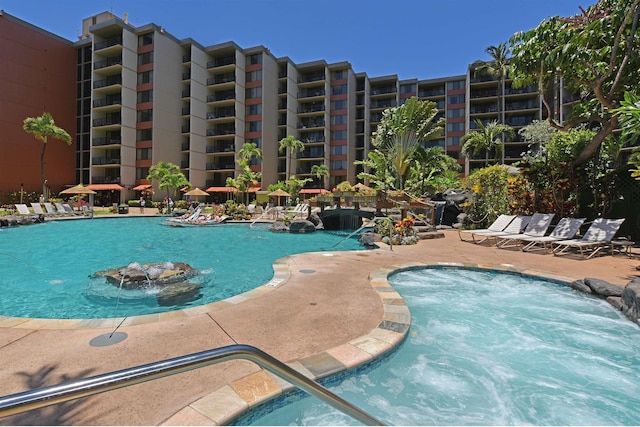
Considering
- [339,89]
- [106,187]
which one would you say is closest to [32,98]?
[106,187]

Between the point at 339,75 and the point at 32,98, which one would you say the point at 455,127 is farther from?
the point at 32,98

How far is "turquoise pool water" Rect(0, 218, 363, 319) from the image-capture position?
637 cm

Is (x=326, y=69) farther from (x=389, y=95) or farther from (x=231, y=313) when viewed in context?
(x=231, y=313)

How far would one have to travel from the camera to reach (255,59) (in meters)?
48.3

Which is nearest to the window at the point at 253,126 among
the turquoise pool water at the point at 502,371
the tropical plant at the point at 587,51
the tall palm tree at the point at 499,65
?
the tall palm tree at the point at 499,65

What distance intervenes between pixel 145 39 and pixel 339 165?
3268 cm

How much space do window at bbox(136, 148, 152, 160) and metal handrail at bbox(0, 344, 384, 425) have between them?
47493 millimetres

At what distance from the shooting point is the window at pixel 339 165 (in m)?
52.3

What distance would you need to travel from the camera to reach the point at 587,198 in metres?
12.9

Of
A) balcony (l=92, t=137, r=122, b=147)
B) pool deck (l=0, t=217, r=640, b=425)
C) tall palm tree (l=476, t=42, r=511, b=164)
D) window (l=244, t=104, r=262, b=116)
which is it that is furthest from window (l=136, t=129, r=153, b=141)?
tall palm tree (l=476, t=42, r=511, b=164)

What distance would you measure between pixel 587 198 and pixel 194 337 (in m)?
15.5

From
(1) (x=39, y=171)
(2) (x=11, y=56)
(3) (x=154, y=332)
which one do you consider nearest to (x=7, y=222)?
(3) (x=154, y=332)

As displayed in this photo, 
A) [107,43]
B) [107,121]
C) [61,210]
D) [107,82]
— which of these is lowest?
[61,210]

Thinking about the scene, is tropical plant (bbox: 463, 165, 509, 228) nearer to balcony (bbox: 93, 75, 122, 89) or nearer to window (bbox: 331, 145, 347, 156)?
window (bbox: 331, 145, 347, 156)
